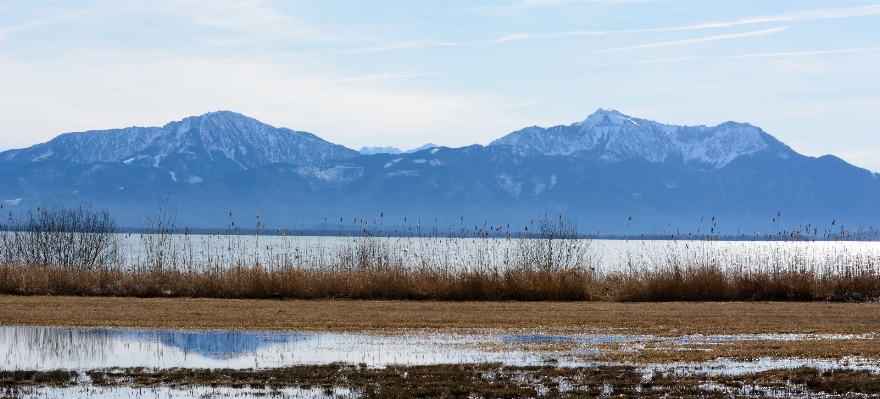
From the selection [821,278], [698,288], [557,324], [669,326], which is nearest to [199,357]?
[557,324]

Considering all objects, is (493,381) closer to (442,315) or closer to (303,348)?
(303,348)

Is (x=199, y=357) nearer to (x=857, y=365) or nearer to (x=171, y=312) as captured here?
(x=171, y=312)

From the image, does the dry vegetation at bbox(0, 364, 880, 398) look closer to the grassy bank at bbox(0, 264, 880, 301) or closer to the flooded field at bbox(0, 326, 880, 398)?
the flooded field at bbox(0, 326, 880, 398)

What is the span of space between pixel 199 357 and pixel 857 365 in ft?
27.6

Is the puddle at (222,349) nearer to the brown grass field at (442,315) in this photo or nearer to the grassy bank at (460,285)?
the brown grass field at (442,315)

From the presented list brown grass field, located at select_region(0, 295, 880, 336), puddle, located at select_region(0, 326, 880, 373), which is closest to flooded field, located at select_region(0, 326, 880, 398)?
puddle, located at select_region(0, 326, 880, 373)

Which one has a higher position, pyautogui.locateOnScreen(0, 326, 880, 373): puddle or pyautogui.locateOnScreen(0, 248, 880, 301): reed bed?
pyautogui.locateOnScreen(0, 248, 880, 301): reed bed

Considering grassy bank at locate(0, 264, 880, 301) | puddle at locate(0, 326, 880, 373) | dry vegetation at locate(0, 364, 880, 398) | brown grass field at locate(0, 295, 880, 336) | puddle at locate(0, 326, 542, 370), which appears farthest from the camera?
grassy bank at locate(0, 264, 880, 301)

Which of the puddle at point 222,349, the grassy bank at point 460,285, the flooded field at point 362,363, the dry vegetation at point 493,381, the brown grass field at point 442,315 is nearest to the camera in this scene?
the dry vegetation at point 493,381

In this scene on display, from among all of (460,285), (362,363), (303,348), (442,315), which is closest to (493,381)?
(362,363)

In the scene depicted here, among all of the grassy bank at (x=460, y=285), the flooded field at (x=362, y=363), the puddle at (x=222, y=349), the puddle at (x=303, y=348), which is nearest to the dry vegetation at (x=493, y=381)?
the flooded field at (x=362, y=363)

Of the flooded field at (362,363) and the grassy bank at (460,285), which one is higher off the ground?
the grassy bank at (460,285)

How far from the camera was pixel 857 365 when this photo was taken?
35.4ft

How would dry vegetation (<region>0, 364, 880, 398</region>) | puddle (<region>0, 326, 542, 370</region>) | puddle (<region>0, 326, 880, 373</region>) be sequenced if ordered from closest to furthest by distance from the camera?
dry vegetation (<region>0, 364, 880, 398</region>), puddle (<region>0, 326, 880, 373</region>), puddle (<region>0, 326, 542, 370</region>)
